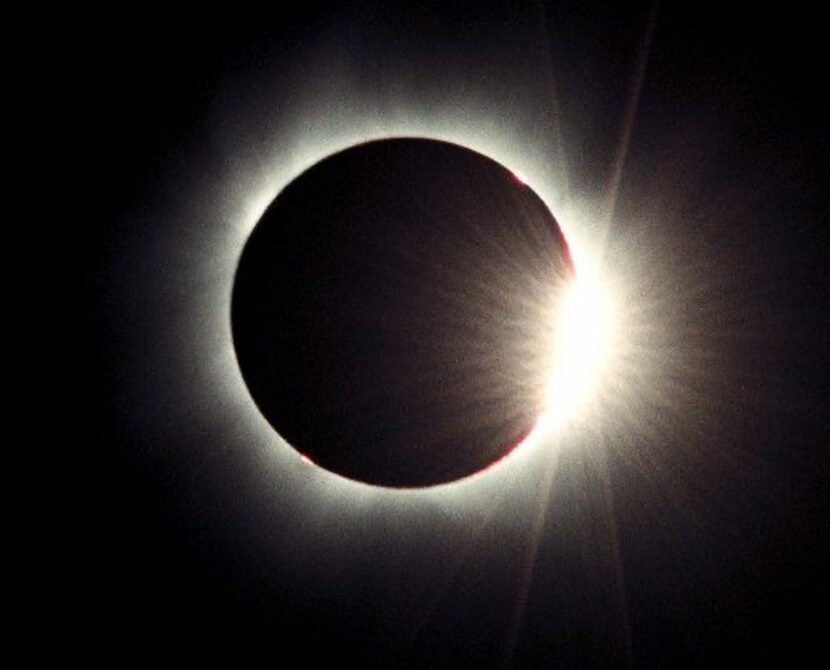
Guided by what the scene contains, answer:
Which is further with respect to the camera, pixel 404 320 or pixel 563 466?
pixel 563 466

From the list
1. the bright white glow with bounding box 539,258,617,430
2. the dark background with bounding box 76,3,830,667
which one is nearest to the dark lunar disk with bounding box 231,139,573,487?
the bright white glow with bounding box 539,258,617,430

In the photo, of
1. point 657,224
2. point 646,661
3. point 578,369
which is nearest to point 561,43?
point 657,224

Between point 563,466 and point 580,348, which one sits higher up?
point 580,348

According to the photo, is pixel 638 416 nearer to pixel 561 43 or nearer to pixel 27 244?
pixel 561 43

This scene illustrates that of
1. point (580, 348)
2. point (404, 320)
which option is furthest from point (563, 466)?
point (404, 320)

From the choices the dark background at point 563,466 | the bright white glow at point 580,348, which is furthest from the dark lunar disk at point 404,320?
the dark background at point 563,466

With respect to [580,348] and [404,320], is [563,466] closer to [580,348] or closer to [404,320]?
[580,348]
